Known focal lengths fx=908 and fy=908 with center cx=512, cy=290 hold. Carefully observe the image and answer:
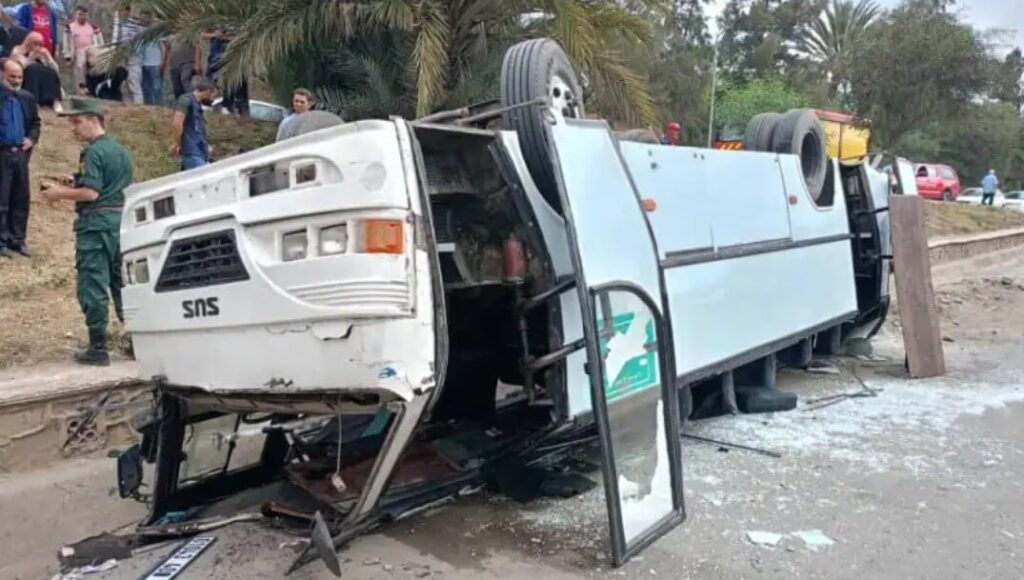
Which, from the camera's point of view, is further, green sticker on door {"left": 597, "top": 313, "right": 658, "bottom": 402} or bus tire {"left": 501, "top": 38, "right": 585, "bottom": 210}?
bus tire {"left": 501, "top": 38, "right": 585, "bottom": 210}

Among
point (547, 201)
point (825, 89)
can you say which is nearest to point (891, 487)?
point (547, 201)

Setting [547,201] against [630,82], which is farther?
[630,82]

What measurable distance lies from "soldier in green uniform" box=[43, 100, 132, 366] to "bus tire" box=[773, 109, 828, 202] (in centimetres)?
418

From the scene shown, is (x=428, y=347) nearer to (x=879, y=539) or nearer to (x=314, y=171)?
(x=314, y=171)

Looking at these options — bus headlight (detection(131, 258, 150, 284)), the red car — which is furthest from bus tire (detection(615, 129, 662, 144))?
the red car

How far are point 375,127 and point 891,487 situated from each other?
2989mm

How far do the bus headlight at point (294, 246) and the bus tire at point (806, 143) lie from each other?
12.9 feet

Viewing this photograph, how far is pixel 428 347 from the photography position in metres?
2.97

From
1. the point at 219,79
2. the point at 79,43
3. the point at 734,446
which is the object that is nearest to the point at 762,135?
the point at 734,446

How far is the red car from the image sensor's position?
95.9 ft

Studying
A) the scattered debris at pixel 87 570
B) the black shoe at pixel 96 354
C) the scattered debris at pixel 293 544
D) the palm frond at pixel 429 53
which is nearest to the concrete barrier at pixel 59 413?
the black shoe at pixel 96 354

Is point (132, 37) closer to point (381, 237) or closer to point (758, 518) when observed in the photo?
point (381, 237)

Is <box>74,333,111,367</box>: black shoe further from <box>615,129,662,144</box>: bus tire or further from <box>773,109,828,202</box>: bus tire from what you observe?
<box>773,109,828,202</box>: bus tire

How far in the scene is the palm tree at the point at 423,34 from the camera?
8797mm
